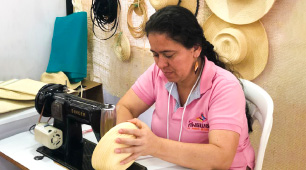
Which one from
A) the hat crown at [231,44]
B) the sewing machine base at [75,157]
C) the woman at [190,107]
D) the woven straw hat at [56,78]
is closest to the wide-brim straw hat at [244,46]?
the hat crown at [231,44]

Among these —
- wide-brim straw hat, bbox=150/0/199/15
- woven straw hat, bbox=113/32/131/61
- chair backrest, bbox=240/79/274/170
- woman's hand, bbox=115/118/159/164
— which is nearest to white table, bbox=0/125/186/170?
woman's hand, bbox=115/118/159/164

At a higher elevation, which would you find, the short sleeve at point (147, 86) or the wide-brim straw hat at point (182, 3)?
the wide-brim straw hat at point (182, 3)

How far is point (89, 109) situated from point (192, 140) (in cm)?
47

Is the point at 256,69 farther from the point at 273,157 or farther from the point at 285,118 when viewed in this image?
the point at 273,157

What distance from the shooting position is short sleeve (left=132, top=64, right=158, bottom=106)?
4.82 feet

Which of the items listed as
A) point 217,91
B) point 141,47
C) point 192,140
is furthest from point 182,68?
point 141,47

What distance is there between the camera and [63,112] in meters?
1.23

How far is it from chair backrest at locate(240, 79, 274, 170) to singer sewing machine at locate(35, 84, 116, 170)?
0.58 metres

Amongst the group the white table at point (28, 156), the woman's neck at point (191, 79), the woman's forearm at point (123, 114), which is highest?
the woman's neck at point (191, 79)

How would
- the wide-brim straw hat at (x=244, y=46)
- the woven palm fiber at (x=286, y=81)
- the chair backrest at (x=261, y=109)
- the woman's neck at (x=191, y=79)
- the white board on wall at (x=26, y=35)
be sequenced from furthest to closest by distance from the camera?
the white board on wall at (x=26, y=35) < the wide-brim straw hat at (x=244, y=46) < the woven palm fiber at (x=286, y=81) < the woman's neck at (x=191, y=79) < the chair backrest at (x=261, y=109)

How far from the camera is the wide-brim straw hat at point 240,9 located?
1.60 metres

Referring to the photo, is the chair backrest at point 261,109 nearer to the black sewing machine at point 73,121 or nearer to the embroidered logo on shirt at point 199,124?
the embroidered logo on shirt at point 199,124

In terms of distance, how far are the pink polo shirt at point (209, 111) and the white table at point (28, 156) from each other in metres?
0.20

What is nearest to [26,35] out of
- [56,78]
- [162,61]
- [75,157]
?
[56,78]
